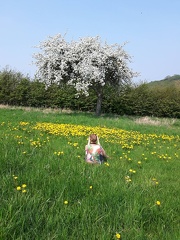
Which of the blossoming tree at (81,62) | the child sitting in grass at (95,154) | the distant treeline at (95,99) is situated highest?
the blossoming tree at (81,62)

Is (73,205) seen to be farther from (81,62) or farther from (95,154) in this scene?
(81,62)

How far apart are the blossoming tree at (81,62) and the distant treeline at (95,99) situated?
6418 mm

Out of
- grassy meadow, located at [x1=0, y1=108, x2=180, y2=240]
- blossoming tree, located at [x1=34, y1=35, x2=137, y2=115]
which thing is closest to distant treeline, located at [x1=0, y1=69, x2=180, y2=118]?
blossoming tree, located at [x1=34, y1=35, x2=137, y2=115]

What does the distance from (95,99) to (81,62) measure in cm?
770

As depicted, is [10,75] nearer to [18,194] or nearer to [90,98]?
[90,98]

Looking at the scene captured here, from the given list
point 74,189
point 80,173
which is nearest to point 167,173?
point 80,173

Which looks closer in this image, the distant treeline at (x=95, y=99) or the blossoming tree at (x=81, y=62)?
the blossoming tree at (x=81, y=62)

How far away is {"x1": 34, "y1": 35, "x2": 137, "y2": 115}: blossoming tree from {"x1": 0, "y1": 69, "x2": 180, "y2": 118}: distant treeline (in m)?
6.42

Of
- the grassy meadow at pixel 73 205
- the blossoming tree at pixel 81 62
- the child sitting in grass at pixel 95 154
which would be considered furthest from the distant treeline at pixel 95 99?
the grassy meadow at pixel 73 205

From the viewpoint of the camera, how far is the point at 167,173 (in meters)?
7.16

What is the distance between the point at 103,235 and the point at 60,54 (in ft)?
74.8

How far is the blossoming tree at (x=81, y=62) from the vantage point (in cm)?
2353

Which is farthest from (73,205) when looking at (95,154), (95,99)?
(95,99)

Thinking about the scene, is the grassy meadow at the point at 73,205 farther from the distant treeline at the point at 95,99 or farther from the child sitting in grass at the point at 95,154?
the distant treeline at the point at 95,99
